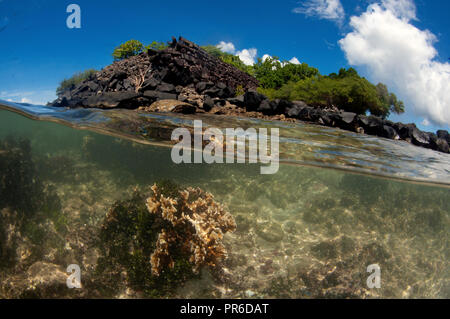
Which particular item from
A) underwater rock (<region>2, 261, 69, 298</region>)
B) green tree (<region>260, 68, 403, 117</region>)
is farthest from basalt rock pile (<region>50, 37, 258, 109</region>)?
underwater rock (<region>2, 261, 69, 298</region>)

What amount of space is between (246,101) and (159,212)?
9500 mm

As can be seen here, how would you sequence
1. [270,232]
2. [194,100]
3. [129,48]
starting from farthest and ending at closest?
[129,48], [194,100], [270,232]

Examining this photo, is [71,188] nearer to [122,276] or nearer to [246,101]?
[122,276]

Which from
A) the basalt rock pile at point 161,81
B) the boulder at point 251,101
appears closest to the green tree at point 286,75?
the basalt rock pile at point 161,81

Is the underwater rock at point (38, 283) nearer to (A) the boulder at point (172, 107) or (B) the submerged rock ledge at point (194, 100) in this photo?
(A) the boulder at point (172, 107)

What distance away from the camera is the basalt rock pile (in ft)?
39.0

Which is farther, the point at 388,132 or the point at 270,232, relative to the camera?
the point at 388,132

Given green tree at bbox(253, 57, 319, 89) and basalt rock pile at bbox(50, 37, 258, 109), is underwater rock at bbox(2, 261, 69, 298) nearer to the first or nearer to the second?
basalt rock pile at bbox(50, 37, 258, 109)

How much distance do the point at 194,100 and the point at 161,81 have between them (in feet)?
12.2

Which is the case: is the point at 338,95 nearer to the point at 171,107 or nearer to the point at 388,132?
the point at 388,132

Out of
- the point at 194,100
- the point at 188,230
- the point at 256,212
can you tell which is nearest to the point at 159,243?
Result: the point at 188,230

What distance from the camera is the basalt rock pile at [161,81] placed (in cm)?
1188

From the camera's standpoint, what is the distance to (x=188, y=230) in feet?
20.1

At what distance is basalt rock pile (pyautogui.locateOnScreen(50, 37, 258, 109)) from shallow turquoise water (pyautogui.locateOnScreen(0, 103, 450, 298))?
237 cm
